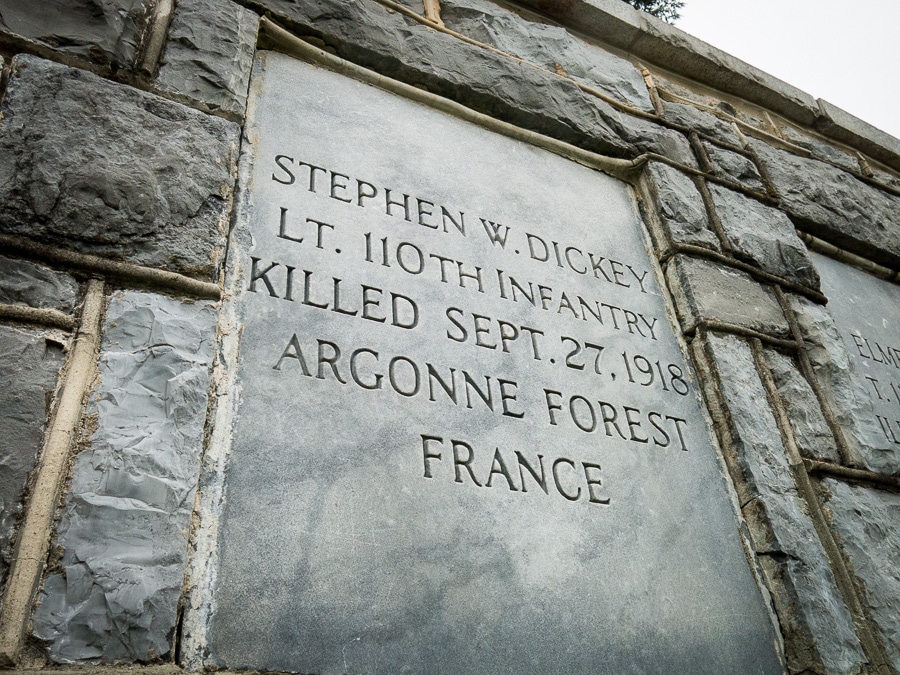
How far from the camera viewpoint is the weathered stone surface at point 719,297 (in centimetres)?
280

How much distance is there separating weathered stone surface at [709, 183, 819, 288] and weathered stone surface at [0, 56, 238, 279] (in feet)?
7.48

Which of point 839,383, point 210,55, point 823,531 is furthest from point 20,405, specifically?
point 839,383

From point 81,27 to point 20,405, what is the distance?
1.29m

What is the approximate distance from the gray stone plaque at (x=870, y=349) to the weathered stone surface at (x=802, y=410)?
18 cm

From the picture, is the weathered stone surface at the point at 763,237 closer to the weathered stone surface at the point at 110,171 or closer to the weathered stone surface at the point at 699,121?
the weathered stone surface at the point at 699,121

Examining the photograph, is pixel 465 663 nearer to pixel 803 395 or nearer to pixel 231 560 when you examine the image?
pixel 231 560

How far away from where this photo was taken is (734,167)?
11.8 feet

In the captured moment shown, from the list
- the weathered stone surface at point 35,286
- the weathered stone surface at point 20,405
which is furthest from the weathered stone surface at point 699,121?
the weathered stone surface at point 20,405

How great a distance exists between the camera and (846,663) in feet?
6.75

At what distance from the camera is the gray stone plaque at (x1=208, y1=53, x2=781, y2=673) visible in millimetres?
1661

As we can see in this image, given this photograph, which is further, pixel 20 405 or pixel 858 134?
pixel 858 134

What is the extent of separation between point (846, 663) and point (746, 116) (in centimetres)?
324

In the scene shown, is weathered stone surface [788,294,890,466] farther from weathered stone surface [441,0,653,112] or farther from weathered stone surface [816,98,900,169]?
weathered stone surface [816,98,900,169]

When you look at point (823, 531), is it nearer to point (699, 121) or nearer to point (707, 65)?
point (699, 121)
